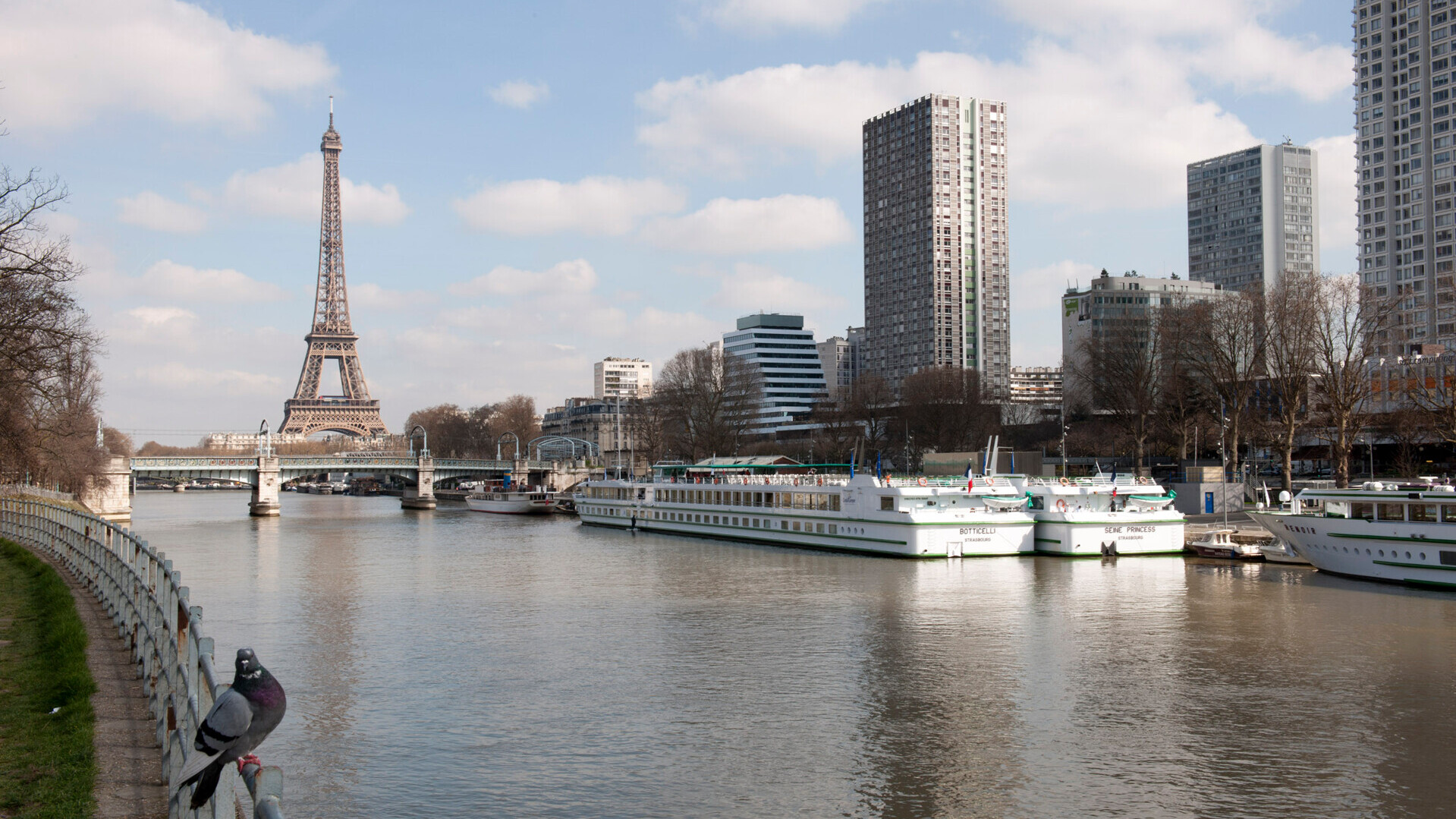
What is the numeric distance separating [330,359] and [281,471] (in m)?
99.6

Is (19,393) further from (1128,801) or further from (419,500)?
(419,500)

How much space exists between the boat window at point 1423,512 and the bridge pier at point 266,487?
3561 inches

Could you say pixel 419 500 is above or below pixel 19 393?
below

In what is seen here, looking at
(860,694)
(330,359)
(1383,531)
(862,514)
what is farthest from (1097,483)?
(330,359)

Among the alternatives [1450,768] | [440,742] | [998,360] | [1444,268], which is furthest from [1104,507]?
[998,360]

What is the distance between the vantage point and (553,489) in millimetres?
122625

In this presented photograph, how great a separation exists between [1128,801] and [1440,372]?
9219 centimetres

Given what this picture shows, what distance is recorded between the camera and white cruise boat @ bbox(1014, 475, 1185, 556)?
169 feet

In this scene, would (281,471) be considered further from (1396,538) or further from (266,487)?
(1396,538)

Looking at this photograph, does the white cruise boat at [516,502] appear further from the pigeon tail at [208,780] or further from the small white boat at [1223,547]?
the pigeon tail at [208,780]

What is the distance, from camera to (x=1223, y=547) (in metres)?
49.9

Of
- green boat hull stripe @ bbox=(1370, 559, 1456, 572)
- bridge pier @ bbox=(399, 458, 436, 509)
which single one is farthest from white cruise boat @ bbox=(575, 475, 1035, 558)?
bridge pier @ bbox=(399, 458, 436, 509)

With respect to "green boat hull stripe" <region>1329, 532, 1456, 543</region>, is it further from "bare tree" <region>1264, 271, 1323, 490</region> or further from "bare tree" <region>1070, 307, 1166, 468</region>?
"bare tree" <region>1070, 307, 1166, 468</region>

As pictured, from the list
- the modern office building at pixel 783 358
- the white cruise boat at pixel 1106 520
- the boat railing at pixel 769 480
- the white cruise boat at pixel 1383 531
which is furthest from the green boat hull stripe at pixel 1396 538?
the modern office building at pixel 783 358
